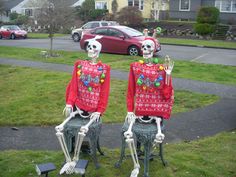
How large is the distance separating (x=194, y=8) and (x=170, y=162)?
34485 millimetres

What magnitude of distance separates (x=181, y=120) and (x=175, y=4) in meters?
32.7

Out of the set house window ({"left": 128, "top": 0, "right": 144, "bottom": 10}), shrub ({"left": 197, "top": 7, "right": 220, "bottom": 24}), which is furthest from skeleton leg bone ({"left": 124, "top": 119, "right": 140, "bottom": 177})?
house window ({"left": 128, "top": 0, "right": 144, "bottom": 10})

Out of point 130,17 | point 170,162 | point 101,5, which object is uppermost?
point 101,5

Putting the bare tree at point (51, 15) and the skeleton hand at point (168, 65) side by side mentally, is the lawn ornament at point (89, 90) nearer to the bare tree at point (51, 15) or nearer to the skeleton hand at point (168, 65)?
the skeleton hand at point (168, 65)

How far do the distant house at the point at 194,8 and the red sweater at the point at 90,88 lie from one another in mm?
31645

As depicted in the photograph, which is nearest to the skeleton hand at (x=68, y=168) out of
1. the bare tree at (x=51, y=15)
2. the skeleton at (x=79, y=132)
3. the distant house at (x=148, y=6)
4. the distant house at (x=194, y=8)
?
the skeleton at (x=79, y=132)

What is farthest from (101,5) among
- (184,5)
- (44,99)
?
(44,99)

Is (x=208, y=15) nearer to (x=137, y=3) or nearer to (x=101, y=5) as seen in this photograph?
(x=137, y=3)

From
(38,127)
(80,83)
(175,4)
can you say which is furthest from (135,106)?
(175,4)

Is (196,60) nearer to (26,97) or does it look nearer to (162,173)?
(26,97)

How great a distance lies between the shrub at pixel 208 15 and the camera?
31.0 metres

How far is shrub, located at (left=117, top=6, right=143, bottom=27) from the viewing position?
122 feet

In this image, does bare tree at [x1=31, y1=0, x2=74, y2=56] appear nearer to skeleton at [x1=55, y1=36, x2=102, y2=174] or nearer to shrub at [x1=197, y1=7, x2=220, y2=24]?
skeleton at [x1=55, y1=36, x2=102, y2=174]

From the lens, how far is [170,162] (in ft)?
20.6
